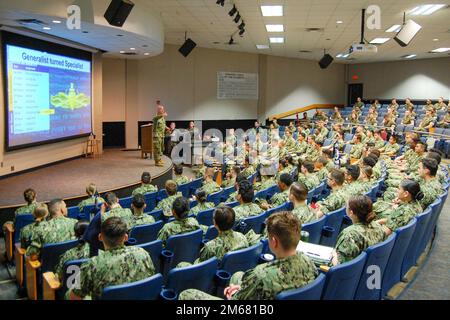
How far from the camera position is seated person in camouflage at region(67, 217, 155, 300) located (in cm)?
226

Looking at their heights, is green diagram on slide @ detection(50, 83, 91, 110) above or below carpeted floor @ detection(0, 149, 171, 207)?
above

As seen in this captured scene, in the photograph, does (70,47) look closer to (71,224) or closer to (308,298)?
(71,224)

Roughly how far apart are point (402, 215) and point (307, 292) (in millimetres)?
1940

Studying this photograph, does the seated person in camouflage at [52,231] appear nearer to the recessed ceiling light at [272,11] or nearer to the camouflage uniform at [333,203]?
the camouflage uniform at [333,203]

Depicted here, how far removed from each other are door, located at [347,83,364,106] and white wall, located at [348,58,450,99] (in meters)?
0.24

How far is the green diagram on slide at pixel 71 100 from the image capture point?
905cm

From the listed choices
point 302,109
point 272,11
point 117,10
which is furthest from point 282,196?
point 302,109

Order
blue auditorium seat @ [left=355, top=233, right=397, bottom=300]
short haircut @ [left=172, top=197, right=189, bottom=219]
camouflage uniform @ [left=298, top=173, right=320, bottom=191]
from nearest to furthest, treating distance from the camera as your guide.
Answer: blue auditorium seat @ [left=355, top=233, right=397, bottom=300]
short haircut @ [left=172, top=197, right=189, bottom=219]
camouflage uniform @ [left=298, top=173, right=320, bottom=191]

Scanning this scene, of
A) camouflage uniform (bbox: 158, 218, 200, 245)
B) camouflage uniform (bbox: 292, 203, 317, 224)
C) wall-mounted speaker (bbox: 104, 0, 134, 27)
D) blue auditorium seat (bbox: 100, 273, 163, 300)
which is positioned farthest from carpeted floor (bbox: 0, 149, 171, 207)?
blue auditorium seat (bbox: 100, 273, 163, 300)

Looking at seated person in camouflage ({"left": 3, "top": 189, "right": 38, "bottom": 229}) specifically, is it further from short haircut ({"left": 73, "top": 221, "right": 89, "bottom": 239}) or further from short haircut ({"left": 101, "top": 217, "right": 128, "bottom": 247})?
short haircut ({"left": 101, "top": 217, "right": 128, "bottom": 247})

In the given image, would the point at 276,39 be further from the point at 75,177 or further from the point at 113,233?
the point at 113,233
